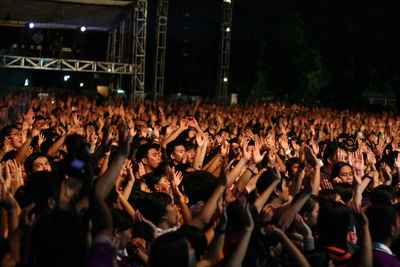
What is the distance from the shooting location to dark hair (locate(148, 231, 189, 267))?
122 inches

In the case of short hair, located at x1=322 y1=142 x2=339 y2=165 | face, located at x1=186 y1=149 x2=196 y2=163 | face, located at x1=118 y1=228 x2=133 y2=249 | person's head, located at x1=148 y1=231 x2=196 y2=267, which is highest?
short hair, located at x1=322 y1=142 x2=339 y2=165

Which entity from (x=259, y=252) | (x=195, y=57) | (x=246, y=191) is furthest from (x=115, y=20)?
(x=259, y=252)

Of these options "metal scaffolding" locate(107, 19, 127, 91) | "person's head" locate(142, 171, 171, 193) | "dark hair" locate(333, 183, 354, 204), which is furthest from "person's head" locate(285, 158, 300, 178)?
"metal scaffolding" locate(107, 19, 127, 91)

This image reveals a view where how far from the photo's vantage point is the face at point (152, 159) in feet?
21.9

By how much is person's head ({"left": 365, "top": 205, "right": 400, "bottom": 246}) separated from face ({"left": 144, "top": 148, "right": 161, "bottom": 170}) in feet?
10.2

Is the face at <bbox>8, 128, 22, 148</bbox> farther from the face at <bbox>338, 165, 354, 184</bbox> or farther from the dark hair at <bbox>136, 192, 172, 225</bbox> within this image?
the face at <bbox>338, 165, 354, 184</bbox>

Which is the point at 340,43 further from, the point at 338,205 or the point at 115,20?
the point at 338,205

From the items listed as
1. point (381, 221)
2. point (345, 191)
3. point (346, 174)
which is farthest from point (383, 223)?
point (346, 174)

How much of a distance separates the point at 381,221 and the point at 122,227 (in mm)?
1629

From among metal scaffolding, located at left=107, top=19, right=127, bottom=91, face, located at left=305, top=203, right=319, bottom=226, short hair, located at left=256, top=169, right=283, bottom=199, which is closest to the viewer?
face, located at left=305, top=203, right=319, bottom=226

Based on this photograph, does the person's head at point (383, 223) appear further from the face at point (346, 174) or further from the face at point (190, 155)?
the face at point (190, 155)

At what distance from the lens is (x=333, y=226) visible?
3.93 meters

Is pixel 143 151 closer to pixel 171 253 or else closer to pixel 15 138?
pixel 15 138

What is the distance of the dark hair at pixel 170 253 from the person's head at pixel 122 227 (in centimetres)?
73
